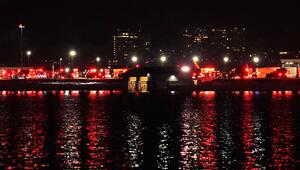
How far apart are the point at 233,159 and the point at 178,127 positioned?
25.9ft

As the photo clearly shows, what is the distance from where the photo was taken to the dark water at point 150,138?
613 inches

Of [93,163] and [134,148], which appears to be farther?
[134,148]

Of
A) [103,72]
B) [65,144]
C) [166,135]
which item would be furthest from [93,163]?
[103,72]

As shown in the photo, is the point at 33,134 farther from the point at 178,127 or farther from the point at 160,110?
the point at 160,110

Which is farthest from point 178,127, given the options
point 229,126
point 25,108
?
point 25,108

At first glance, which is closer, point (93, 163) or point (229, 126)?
point (93, 163)

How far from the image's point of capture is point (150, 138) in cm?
2034

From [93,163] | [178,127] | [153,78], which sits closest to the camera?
[93,163]

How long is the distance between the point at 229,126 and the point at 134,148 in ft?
22.9

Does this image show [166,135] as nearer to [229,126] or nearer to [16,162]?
[229,126]

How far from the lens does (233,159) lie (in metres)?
16.0

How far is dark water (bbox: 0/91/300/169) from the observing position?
15570 mm

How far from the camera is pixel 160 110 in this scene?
32.7m

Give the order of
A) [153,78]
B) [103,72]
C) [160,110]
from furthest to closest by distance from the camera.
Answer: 1. [103,72]
2. [153,78]
3. [160,110]
